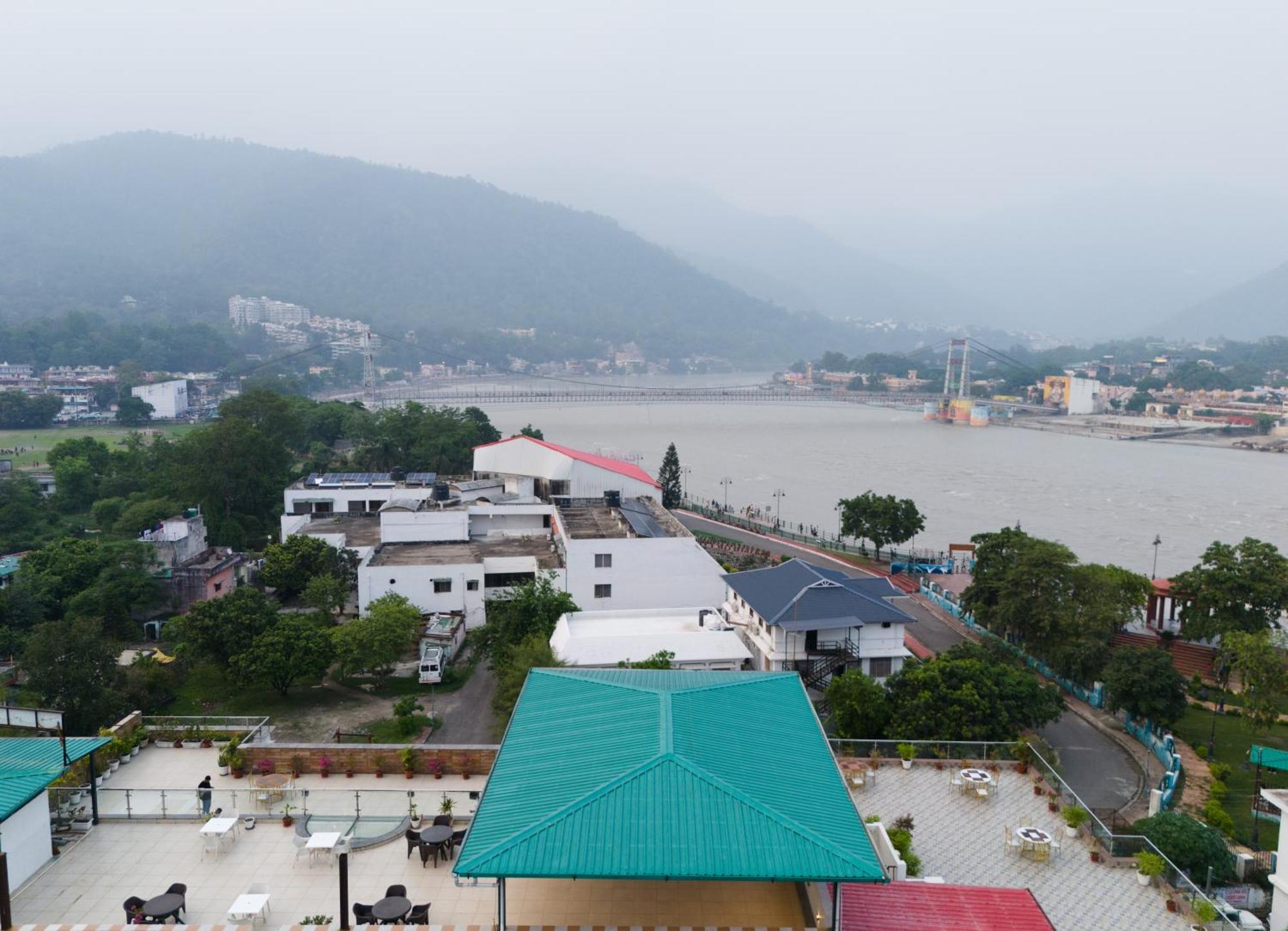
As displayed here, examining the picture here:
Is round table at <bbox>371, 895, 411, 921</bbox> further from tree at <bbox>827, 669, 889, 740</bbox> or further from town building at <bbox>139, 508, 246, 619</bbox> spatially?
town building at <bbox>139, 508, 246, 619</bbox>

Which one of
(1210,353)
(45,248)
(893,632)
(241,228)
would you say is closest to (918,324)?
(1210,353)

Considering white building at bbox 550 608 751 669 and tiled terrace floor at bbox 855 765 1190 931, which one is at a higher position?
tiled terrace floor at bbox 855 765 1190 931

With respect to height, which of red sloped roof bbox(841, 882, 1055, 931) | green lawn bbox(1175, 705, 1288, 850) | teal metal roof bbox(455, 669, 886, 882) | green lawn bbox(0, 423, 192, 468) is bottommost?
green lawn bbox(1175, 705, 1288, 850)

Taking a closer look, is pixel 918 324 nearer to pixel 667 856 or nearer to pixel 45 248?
pixel 45 248

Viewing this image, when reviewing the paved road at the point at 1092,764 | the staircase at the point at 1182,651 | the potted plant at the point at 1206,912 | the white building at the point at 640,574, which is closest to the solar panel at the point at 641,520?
the white building at the point at 640,574

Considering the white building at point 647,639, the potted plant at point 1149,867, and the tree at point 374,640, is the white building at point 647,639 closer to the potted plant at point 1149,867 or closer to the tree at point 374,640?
the tree at point 374,640

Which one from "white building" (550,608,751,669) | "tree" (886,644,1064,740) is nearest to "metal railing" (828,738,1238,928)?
"tree" (886,644,1064,740)

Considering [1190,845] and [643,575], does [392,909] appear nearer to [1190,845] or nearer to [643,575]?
[1190,845]
